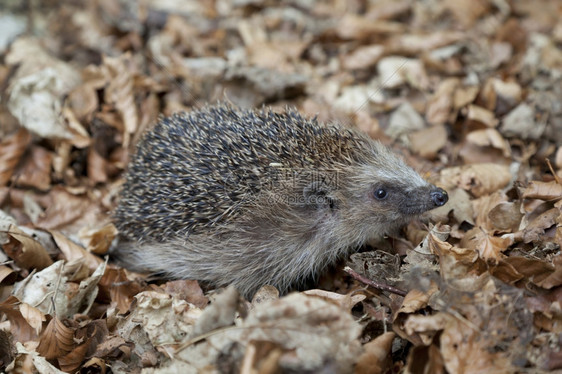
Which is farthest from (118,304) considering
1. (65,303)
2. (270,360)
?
(270,360)

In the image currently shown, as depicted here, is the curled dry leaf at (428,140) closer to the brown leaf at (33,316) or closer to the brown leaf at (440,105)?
the brown leaf at (440,105)

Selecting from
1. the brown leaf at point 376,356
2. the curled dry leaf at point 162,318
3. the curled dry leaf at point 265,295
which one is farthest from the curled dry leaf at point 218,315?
the curled dry leaf at point 265,295

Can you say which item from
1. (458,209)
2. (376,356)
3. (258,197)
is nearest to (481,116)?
(458,209)

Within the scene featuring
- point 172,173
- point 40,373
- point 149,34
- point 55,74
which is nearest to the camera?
point 40,373

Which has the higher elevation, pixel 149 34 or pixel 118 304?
pixel 149 34

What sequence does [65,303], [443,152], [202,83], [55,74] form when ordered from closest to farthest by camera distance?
[65,303]
[443,152]
[55,74]
[202,83]

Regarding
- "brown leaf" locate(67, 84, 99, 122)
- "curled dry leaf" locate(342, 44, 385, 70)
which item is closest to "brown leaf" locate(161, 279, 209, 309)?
"brown leaf" locate(67, 84, 99, 122)

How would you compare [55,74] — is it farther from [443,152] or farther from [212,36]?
[443,152]

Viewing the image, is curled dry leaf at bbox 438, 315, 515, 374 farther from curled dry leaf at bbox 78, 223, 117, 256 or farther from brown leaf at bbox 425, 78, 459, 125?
brown leaf at bbox 425, 78, 459, 125
